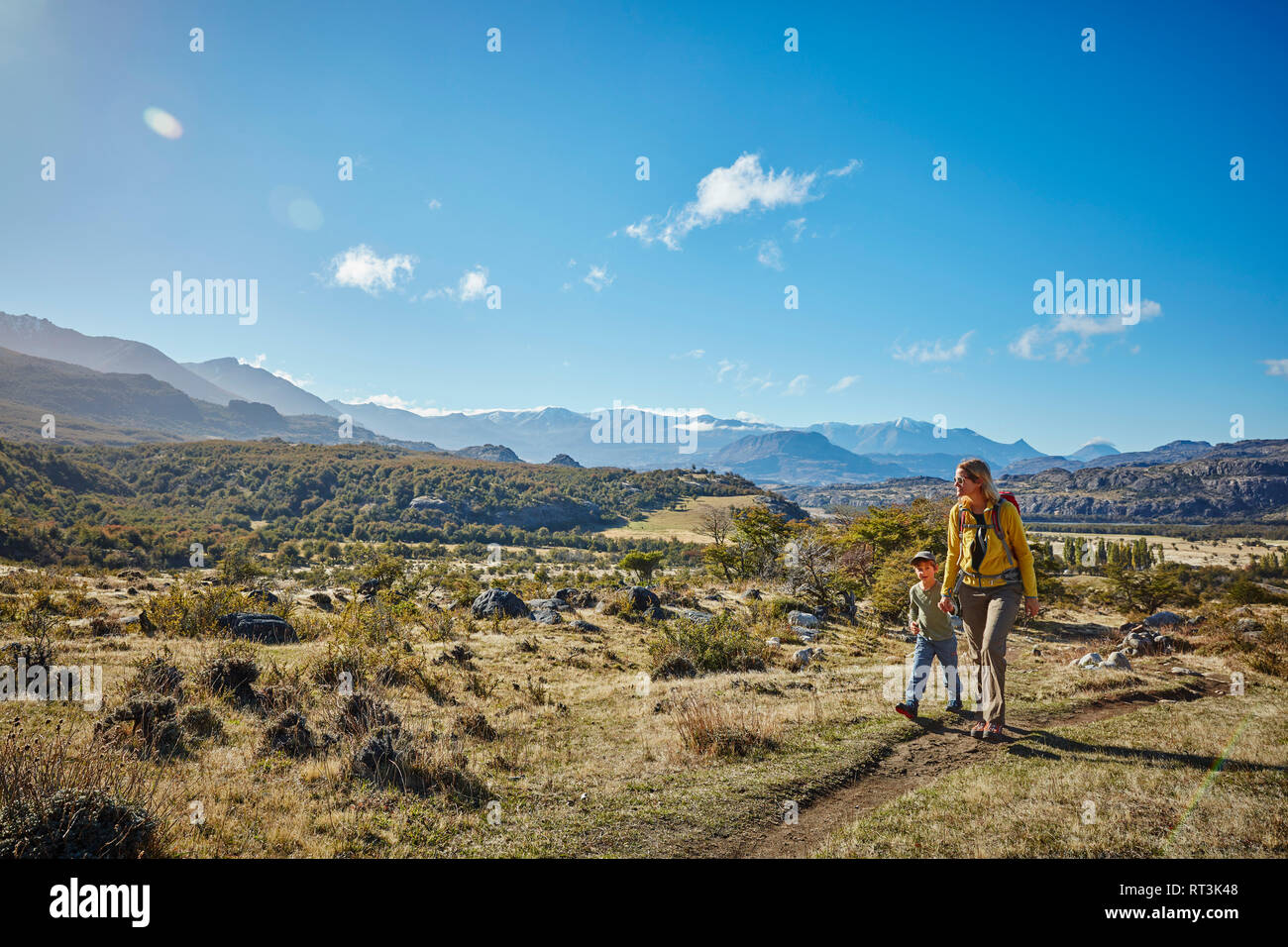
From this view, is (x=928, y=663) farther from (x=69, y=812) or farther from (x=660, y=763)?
(x=69, y=812)

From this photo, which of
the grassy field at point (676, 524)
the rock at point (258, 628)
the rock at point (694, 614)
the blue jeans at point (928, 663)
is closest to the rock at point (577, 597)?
the rock at point (694, 614)

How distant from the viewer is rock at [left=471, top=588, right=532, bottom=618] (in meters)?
20.8

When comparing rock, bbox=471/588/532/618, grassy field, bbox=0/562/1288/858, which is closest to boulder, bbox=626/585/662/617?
rock, bbox=471/588/532/618

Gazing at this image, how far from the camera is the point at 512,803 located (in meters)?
5.42

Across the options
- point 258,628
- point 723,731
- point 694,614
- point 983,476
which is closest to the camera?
point 983,476

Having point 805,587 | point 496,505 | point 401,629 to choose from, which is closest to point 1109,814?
point 401,629

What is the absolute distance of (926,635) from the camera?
285 inches

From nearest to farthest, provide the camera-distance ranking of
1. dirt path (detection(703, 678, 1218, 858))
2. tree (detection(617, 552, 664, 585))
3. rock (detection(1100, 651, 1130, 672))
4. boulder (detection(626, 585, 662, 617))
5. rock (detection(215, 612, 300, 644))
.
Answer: dirt path (detection(703, 678, 1218, 858)) → rock (detection(1100, 651, 1130, 672)) → rock (detection(215, 612, 300, 644)) → boulder (detection(626, 585, 662, 617)) → tree (detection(617, 552, 664, 585))

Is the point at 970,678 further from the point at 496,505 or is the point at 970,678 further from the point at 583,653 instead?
the point at 496,505

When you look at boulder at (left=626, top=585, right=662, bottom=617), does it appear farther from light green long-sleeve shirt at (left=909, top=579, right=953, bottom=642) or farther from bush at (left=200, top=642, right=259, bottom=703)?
light green long-sleeve shirt at (left=909, top=579, right=953, bottom=642)

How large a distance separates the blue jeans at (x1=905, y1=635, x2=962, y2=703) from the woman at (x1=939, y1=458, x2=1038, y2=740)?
33.2 inches

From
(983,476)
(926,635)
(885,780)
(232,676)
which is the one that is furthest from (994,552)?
(232,676)

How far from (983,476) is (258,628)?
17.6 metres

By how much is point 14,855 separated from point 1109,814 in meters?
8.01
